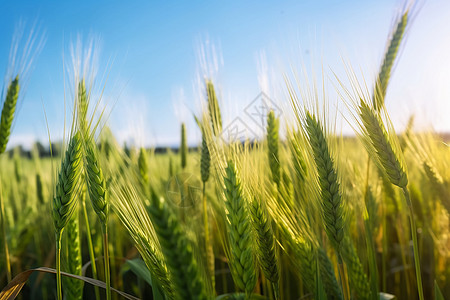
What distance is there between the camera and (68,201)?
100 centimetres

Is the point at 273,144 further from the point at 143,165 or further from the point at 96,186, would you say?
the point at 96,186

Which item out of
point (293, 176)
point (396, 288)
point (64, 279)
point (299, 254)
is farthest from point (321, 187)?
point (396, 288)

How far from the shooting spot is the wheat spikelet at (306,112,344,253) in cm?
97

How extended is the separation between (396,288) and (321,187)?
1676 mm

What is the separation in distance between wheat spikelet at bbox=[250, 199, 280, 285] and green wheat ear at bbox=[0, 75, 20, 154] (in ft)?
4.27

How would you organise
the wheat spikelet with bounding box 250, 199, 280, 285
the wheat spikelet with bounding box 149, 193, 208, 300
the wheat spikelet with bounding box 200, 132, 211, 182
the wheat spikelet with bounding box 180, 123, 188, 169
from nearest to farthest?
1. the wheat spikelet with bounding box 149, 193, 208, 300
2. the wheat spikelet with bounding box 250, 199, 280, 285
3. the wheat spikelet with bounding box 200, 132, 211, 182
4. the wheat spikelet with bounding box 180, 123, 188, 169

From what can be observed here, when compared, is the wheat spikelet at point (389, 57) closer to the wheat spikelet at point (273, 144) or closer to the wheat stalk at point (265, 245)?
the wheat spikelet at point (273, 144)

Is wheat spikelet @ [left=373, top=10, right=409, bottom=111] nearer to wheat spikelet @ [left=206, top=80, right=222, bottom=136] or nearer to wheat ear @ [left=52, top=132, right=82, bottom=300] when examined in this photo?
wheat spikelet @ [left=206, top=80, right=222, bottom=136]

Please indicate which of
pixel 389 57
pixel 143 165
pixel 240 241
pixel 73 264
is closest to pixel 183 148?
pixel 143 165

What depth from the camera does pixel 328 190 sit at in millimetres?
998

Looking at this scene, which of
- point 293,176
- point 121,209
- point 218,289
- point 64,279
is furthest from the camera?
point 218,289

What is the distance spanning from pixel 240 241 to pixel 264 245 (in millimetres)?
144

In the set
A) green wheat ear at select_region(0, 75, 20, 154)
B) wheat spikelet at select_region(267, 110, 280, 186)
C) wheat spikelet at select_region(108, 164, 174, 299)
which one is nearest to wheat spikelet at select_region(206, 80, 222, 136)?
wheat spikelet at select_region(267, 110, 280, 186)

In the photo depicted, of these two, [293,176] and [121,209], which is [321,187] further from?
[121,209]
